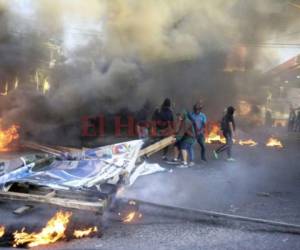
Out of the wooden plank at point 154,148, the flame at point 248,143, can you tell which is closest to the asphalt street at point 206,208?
the wooden plank at point 154,148

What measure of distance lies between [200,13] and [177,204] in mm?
8391

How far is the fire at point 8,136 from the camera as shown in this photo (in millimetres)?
9758

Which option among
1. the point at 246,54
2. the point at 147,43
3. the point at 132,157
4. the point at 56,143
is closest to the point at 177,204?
the point at 132,157

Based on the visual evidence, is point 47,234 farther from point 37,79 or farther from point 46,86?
point 37,79

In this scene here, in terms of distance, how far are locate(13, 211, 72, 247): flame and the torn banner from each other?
38cm

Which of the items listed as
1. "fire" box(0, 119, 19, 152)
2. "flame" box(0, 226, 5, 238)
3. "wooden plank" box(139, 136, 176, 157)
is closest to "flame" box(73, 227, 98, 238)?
"flame" box(0, 226, 5, 238)

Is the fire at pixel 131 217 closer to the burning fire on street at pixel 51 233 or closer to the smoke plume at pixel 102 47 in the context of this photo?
the burning fire on street at pixel 51 233

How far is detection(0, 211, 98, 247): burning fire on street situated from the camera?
3717mm

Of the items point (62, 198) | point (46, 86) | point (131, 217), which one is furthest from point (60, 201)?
point (46, 86)

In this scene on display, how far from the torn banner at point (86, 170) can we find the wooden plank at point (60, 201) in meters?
0.34

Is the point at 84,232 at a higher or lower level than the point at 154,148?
lower

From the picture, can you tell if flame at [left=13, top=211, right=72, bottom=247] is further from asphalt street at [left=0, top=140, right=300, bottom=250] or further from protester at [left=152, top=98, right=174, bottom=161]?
protester at [left=152, top=98, right=174, bottom=161]

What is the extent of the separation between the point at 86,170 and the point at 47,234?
3.95ft

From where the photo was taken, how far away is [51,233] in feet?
12.7
